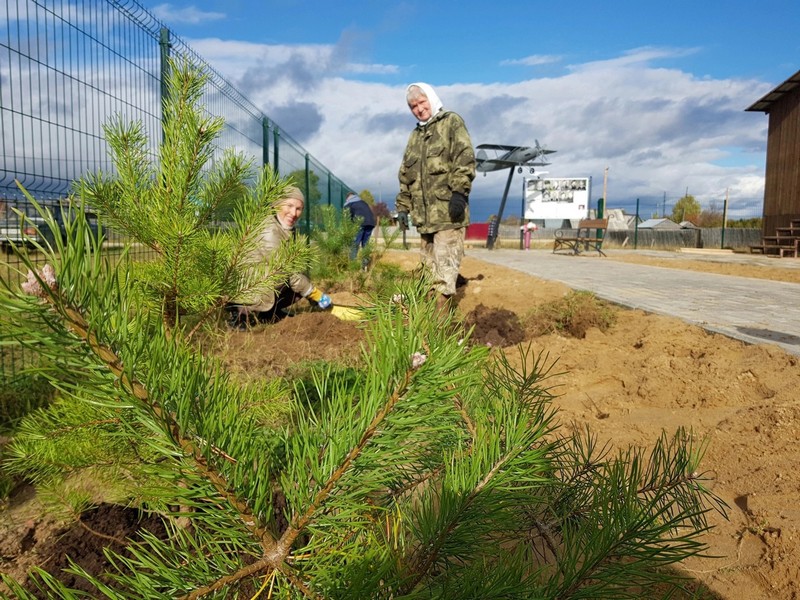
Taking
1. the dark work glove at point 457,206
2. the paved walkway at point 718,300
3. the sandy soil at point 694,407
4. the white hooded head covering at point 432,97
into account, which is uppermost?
the white hooded head covering at point 432,97

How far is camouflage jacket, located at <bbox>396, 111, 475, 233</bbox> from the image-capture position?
217 inches

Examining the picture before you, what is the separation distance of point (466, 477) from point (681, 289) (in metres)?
7.08

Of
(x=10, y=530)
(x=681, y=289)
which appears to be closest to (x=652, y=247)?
(x=681, y=289)

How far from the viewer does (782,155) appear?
20.4 metres

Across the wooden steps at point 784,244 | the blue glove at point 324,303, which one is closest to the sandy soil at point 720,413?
the blue glove at point 324,303

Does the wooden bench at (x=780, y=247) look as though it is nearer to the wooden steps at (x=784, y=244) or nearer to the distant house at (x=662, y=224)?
the wooden steps at (x=784, y=244)

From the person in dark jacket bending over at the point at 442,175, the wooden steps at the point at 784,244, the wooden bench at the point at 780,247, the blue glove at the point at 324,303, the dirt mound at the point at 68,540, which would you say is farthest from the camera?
the wooden steps at the point at 784,244

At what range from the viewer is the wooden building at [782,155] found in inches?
771

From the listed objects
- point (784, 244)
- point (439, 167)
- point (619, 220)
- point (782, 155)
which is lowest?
point (784, 244)

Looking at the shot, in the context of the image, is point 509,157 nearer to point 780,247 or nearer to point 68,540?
point 780,247

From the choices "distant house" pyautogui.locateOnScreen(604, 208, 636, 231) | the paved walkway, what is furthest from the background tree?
the paved walkway

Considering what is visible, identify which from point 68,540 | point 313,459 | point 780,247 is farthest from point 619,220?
point 313,459

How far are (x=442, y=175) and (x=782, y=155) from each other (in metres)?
21.2

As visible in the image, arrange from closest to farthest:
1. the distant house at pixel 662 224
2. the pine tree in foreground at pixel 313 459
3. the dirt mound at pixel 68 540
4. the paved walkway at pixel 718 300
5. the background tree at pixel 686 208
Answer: the pine tree in foreground at pixel 313 459
the dirt mound at pixel 68 540
the paved walkway at pixel 718 300
the distant house at pixel 662 224
the background tree at pixel 686 208
